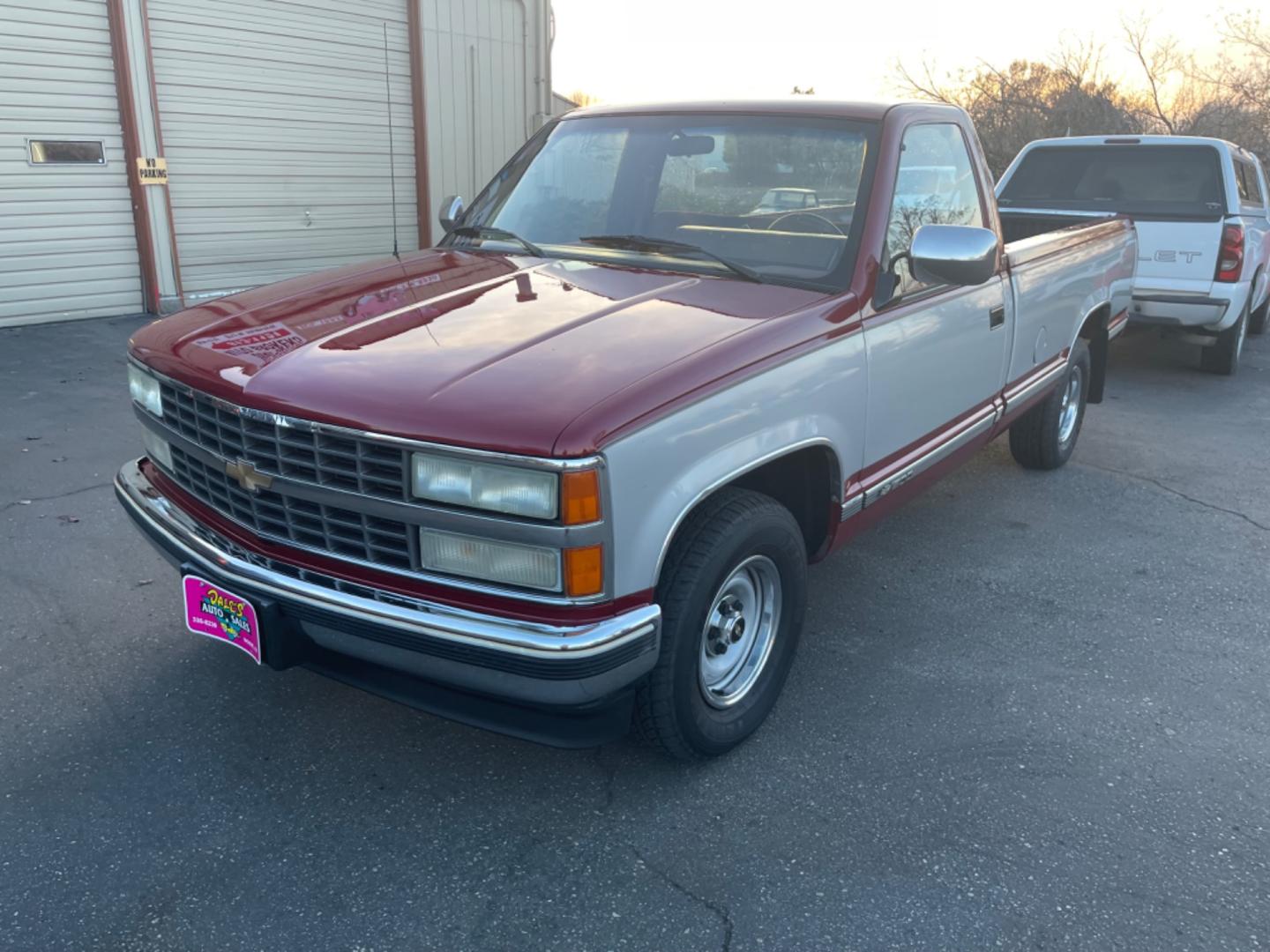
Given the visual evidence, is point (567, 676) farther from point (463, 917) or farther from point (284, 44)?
point (284, 44)

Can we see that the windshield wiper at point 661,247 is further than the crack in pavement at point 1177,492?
No

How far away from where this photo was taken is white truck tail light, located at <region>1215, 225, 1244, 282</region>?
310 inches

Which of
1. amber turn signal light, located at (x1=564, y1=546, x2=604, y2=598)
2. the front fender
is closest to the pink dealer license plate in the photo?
amber turn signal light, located at (x1=564, y1=546, x2=604, y2=598)

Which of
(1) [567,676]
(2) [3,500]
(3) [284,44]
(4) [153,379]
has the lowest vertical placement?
(2) [3,500]

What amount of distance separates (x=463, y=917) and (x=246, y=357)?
5.09 ft

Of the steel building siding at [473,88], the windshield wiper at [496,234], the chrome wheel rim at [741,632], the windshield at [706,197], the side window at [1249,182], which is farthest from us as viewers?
the steel building siding at [473,88]

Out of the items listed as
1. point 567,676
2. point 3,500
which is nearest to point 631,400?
point 567,676

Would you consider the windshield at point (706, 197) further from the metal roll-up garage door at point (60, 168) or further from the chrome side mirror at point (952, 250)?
the metal roll-up garage door at point (60, 168)

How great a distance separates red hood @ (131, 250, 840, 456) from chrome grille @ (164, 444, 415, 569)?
0.26 metres

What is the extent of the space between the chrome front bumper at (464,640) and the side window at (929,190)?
1.72 metres

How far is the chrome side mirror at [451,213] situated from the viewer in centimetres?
449

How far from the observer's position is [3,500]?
501cm

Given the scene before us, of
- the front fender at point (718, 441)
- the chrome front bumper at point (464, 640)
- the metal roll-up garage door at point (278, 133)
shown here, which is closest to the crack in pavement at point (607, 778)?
the chrome front bumper at point (464, 640)

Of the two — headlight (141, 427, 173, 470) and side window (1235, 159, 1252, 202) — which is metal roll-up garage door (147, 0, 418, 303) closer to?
headlight (141, 427, 173, 470)
